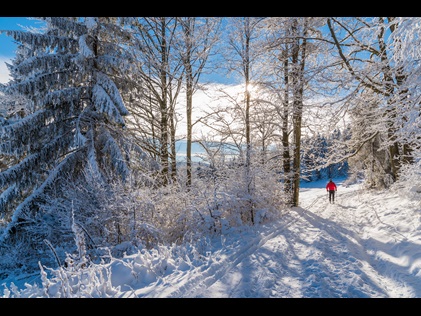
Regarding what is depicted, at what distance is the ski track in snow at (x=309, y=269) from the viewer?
11.9 ft

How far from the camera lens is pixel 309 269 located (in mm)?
4555

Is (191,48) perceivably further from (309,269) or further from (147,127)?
(309,269)

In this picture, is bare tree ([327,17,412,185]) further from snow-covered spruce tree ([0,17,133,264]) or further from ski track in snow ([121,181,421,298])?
snow-covered spruce tree ([0,17,133,264])

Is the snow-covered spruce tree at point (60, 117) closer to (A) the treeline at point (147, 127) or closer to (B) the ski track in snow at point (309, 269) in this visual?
(A) the treeline at point (147, 127)

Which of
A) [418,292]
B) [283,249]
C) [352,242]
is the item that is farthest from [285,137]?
[418,292]

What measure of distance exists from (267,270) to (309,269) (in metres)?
0.87

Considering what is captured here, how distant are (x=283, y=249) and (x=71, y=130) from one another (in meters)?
8.72

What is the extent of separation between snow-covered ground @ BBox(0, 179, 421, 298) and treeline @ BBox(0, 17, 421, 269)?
1629 mm

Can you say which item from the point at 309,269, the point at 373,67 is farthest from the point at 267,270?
the point at 373,67

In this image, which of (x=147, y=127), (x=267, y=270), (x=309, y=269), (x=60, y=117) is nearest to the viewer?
(x=267, y=270)
